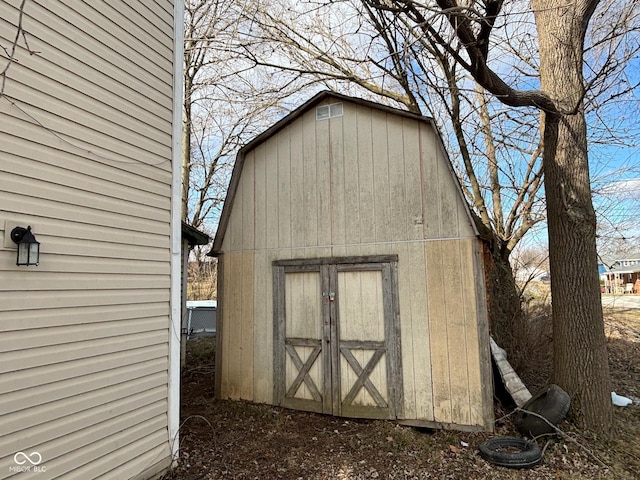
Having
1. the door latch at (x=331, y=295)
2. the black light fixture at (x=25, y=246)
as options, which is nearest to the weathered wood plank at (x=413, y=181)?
the door latch at (x=331, y=295)

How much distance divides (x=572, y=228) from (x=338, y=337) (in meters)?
3.18

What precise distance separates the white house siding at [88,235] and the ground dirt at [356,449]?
2.61 ft

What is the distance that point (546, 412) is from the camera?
426 centimetres

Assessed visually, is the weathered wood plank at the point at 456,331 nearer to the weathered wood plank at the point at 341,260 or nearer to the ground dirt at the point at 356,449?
the ground dirt at the point at 356,449

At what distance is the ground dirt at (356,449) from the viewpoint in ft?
12.2

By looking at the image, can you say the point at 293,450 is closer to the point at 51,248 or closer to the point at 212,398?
the point at 212,398

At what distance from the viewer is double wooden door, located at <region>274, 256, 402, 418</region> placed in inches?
196

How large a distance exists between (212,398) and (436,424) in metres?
3.38

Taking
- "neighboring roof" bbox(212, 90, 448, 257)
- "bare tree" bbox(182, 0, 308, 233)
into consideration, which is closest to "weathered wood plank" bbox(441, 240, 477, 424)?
"neighboring roof" bbox(212, 90, 448, 257)

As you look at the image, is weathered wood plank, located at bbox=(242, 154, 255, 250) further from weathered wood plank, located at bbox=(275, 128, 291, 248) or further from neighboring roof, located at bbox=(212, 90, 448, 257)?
weathered wood plank, located at bbox=(275, 128, 291, 248)

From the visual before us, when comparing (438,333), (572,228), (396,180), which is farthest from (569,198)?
(438,333)

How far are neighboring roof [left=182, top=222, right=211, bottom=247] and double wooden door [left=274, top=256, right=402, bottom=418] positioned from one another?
235cm

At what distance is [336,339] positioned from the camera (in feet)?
17.3

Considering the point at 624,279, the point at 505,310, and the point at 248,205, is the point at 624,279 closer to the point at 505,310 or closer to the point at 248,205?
the point at 505,310
